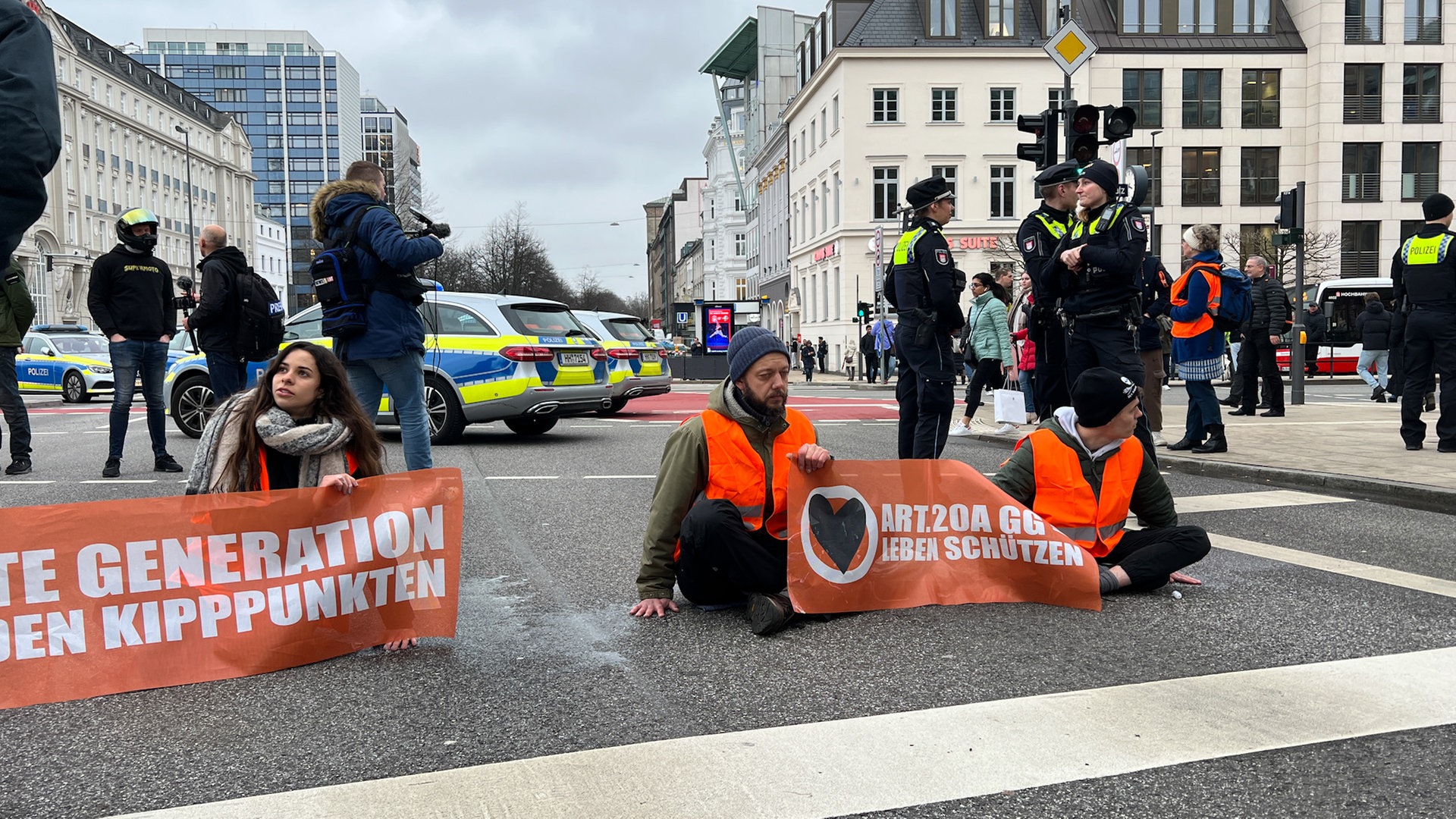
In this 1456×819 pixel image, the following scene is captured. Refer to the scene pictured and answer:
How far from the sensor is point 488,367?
11625 millimetres

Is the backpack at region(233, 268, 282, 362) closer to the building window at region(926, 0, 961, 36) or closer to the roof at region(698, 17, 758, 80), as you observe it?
the building window at region(926, 0, 961, 36)

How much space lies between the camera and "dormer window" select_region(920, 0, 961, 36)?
4825cm

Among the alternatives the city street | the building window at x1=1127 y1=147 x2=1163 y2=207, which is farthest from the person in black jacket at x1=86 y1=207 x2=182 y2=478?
the building window at x1=1127 y1=147 x2=1163 y2=207

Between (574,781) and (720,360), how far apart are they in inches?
1479

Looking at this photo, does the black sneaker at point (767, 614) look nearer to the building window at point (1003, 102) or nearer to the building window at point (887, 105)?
the building window at point (887, 105)

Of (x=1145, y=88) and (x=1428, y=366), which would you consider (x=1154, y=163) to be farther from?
(x=1428, y=366)

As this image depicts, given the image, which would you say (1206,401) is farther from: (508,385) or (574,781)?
(574,781)

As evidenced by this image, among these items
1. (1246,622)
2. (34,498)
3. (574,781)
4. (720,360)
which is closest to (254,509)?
(574,781)

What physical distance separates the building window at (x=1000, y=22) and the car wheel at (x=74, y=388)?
1501 inches

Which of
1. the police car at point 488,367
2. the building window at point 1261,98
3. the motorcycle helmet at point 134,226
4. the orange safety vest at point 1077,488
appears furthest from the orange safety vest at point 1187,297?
the building window at point 1261,98

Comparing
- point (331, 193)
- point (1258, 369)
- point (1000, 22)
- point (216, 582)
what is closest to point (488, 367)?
point (331, 193)

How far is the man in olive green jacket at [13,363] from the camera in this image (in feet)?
30.1

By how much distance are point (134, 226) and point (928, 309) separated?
622 centimetres

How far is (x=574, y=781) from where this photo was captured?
2756mm
